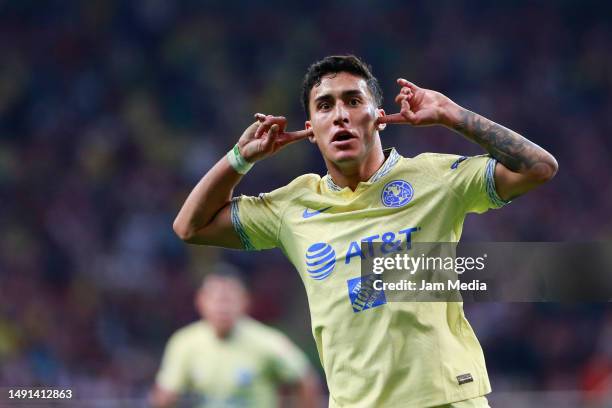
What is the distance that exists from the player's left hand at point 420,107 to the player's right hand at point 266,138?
0.42 meters

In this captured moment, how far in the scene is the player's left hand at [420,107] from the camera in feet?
12.1

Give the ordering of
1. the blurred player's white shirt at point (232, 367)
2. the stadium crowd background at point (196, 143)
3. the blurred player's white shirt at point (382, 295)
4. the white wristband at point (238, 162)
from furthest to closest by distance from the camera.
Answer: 1. the stadium crowd background at point (196, 143)
2. the blurred player's white shirt at point (232, 367)
3. the white wristband at point (238, 162)
4. the blurred player's white shirt at point (382, 295)

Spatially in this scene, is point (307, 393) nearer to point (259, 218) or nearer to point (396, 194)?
point (259, 218)

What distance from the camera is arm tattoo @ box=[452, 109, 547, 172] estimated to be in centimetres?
354

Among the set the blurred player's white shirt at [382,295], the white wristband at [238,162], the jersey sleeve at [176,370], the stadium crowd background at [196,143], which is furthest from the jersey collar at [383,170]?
the stadium crowd background at [196,143]

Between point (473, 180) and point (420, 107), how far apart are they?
351mm

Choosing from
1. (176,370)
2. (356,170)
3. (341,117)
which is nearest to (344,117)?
(341,117)

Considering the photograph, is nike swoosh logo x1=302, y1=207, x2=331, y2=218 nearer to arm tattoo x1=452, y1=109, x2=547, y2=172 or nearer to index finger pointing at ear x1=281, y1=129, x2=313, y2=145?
index finger pointing at ear x1=281, y1=129, x2=313, y2=145

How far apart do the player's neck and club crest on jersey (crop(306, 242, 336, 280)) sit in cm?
29

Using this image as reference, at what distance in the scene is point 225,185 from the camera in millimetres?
4082

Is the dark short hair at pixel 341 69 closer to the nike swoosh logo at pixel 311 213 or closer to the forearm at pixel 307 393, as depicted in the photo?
the nike swoosh logo at pixel 311 213

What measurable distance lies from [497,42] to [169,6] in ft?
13.6

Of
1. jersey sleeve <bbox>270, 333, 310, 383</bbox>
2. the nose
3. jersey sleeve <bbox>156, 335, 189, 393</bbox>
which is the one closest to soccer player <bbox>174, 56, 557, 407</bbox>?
the nose

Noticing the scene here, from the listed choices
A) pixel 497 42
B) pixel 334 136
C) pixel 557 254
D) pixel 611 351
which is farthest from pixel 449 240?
pixel 497 42
